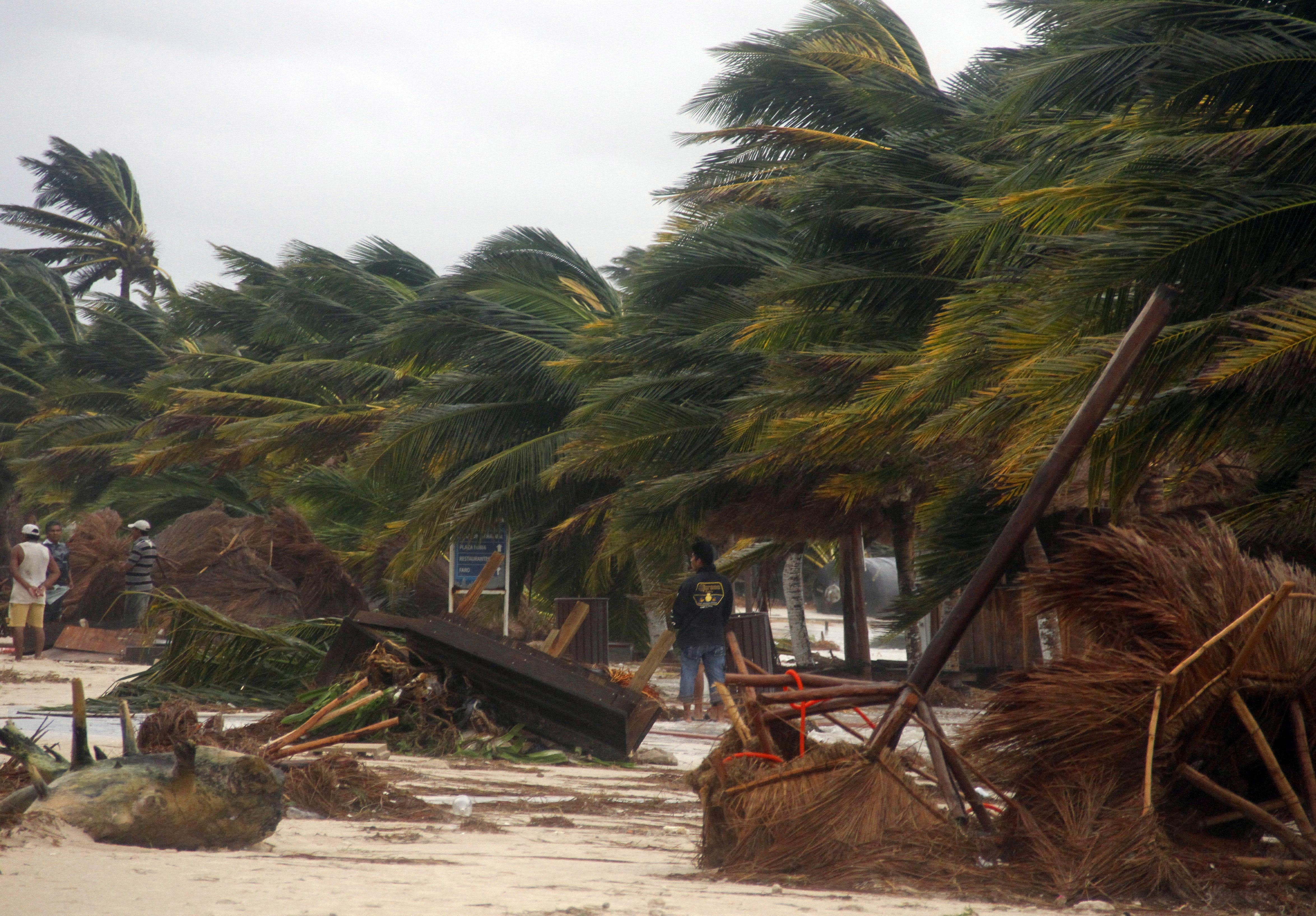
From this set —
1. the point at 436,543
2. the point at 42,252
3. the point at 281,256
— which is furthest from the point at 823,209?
the point at 42,252

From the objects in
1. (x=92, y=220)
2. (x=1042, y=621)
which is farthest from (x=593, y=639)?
(x=92, y=220)

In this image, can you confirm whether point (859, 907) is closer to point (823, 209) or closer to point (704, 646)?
point (704, 646)

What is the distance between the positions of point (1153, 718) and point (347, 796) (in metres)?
3.59

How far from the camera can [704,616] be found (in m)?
10.7

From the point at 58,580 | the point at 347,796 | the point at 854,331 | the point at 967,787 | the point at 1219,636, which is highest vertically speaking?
the point at 854,331

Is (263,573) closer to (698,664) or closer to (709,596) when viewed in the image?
(698,664)

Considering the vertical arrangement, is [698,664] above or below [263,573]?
below

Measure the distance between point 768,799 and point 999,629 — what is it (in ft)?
37.2

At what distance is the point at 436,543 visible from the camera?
1450cm

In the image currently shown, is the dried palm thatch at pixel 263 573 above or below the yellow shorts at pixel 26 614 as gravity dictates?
above

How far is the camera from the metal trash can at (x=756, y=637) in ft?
42.7

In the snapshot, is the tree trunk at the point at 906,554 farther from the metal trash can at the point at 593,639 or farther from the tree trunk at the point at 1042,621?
the metal trash can at the point at 593,639

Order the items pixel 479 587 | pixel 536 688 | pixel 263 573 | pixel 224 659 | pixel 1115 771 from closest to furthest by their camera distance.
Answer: pixel 1115 771 < pixel 536 688 < pixel 479 587 < pixel 224 659 < pixel 263 573

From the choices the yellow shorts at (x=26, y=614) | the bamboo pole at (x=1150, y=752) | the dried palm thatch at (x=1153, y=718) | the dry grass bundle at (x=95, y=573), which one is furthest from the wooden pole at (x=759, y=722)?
the dry grass bundle at (x=95, y=573)
